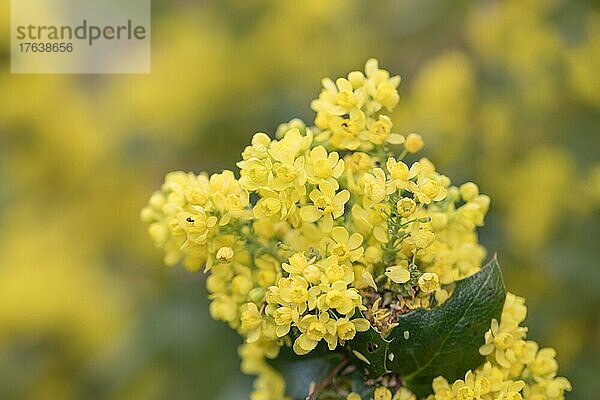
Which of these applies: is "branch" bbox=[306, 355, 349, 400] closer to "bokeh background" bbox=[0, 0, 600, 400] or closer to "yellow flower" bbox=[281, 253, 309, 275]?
"yellow flower" bbox=[281, 253, 309, 275]

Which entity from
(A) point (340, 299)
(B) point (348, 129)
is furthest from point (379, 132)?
(A) point (340, 299)

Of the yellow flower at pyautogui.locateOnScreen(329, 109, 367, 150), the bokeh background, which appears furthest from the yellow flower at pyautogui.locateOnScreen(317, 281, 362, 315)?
the bokeh background

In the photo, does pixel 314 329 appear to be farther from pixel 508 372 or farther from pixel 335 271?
pixel 508 372

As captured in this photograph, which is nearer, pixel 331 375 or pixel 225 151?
pixel 331 375

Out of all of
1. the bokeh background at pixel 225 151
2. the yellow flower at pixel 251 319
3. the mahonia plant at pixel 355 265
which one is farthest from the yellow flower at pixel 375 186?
the bokeh background at pixel 225 151

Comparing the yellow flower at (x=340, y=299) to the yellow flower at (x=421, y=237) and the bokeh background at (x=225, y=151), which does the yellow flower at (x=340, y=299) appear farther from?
the bokeh background at (x=225, y=151)
